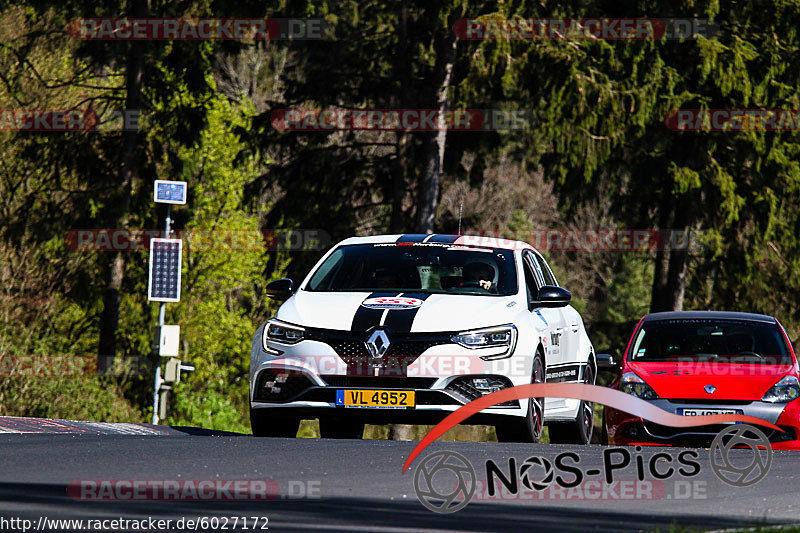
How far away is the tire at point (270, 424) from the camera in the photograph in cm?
1167

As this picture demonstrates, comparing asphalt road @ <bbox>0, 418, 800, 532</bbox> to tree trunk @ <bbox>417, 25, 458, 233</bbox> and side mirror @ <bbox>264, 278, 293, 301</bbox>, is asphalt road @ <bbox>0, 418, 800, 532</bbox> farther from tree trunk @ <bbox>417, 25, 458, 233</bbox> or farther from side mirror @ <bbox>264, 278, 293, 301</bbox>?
tree trunk @ <bbox>417, 25, 458, 233</bbox>

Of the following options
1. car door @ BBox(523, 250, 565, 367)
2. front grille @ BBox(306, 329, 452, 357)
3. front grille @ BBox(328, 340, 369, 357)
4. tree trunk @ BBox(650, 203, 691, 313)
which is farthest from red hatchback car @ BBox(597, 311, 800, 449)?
tree trunk @ BBox(650, 203, 691, 313)

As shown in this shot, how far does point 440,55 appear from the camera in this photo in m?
28.7

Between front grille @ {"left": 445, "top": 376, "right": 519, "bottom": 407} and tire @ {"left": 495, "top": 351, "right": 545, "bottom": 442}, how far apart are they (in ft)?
0.89

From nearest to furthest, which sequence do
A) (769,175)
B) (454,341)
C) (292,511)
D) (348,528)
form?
(348,528)
(292,511)
(454,341)
(769,175)

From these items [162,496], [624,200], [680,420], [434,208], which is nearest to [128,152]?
[434,208]

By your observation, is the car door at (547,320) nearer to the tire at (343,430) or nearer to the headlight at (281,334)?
the headlight at (281,334)

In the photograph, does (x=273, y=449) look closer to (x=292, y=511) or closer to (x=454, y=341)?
(x=454, y=341)

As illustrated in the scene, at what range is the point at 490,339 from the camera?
11.3 meters

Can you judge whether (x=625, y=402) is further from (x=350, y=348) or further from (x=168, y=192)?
(x=168, y=192)

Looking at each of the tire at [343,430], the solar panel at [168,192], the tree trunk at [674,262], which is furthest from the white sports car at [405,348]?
the tree trunk at [674,262]

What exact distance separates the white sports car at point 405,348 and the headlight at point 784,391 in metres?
2.04

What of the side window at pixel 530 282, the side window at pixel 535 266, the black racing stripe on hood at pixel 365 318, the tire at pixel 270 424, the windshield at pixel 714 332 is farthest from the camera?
the windshield at pixel 714 332

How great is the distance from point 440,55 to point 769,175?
7971 millimetres
